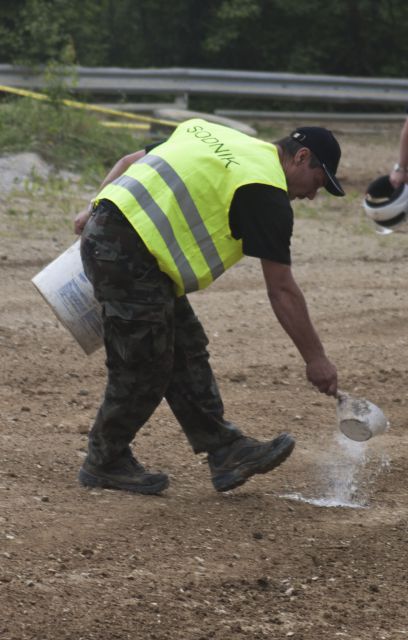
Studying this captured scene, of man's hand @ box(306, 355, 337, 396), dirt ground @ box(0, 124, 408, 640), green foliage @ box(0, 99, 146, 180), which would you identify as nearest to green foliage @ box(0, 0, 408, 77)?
green foliage @ box(0, 99, 146, 180)

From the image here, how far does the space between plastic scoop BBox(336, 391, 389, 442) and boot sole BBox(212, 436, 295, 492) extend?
0.81 ft


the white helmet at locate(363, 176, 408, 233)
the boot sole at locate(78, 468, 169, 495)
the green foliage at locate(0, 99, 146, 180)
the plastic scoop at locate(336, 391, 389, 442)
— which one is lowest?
the green foliage at locate(0, 99, 146, 180)

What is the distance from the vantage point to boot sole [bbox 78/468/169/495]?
566 cm

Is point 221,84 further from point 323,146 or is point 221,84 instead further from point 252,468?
point 323,146

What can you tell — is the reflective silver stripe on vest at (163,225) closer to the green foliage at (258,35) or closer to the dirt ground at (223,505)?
the dirt ground at (223,505)

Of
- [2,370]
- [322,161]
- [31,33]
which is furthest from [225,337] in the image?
[31,33]

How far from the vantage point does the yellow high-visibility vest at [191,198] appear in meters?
5.03

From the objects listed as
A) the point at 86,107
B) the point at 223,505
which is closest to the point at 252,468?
the point at 223,505

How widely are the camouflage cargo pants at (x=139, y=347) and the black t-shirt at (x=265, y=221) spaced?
1.59 ft

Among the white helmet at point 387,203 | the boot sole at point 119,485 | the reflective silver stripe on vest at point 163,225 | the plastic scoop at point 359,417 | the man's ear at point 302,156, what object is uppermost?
the man's ear at point 302,156

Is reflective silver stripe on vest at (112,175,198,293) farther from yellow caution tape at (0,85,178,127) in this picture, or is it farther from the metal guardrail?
the metal guardrail

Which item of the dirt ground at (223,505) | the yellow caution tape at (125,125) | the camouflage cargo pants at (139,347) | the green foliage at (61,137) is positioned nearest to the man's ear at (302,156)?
the camouflage cargo pants at (139,347)

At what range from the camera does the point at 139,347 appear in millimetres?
5301

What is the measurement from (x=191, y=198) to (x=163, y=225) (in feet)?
0.50
